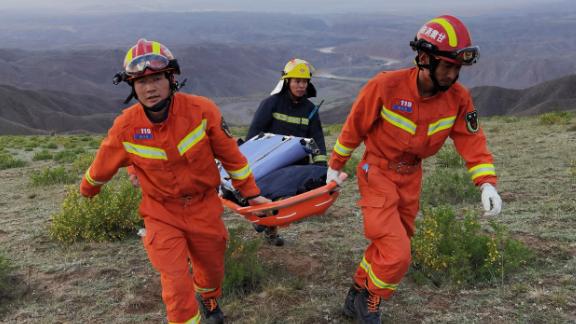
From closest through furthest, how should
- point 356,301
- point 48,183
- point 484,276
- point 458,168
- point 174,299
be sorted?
point 174,299 < point 356,301 < point 484,276 < point 458,168 < point 48,183

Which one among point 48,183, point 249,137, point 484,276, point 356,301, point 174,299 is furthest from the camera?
point 48,183

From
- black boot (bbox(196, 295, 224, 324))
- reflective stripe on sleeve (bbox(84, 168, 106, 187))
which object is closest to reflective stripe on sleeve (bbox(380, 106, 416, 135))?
black boot (bbox(196, 295, 224, 324))

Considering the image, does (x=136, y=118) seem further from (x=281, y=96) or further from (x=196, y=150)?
(x=281, y=96)

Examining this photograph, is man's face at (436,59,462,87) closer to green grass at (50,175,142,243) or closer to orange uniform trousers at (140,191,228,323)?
orange uniform trousers at (140,191,228,323)

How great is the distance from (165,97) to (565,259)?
4518mm

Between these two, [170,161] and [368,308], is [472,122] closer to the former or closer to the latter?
[368,308]

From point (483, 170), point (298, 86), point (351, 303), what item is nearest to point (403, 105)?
point (483, 170)

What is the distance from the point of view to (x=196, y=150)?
3891 millimetres

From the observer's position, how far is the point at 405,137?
417cm

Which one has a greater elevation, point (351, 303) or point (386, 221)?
point (386, 221)

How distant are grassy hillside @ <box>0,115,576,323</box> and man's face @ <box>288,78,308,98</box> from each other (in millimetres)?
1882

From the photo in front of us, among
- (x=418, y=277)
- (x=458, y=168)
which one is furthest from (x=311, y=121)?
(x=458, y=168)

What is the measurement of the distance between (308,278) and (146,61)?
2.90 meters

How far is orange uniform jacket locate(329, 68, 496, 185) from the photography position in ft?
13.6
